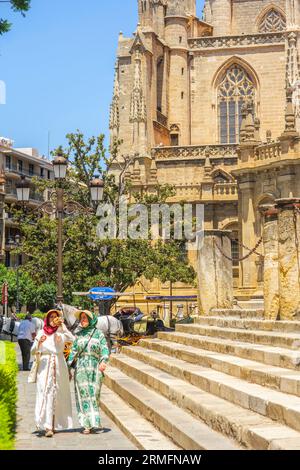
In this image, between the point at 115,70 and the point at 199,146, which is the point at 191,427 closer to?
the point at 199,146

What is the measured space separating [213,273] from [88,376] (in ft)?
22.4

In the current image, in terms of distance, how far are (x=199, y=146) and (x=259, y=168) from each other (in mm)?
21238

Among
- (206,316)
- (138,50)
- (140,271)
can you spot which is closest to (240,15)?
(138,50)

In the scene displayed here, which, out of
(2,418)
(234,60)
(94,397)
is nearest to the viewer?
(2,418)

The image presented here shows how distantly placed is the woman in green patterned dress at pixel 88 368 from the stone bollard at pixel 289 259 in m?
2.92

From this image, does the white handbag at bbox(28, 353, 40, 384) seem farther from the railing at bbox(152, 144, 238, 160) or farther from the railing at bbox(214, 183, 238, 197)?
the railing at bbox(152, 144, 238, 160)

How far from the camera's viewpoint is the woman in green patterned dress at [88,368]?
→ 896 centimetres

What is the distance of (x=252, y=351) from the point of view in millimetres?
9133

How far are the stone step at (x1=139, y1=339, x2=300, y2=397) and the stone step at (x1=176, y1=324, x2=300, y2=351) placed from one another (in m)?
0.45

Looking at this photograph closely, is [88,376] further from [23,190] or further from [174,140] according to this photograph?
[174,140]

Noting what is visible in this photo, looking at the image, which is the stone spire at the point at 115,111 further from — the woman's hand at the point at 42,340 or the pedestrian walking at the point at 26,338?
the woman's hand at the point at 42,340

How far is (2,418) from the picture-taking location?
6301 mm

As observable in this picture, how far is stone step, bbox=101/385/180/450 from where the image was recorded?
7555 millimetres

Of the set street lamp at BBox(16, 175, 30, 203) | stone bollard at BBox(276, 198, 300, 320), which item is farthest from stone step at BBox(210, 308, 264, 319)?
street lamp at BBox(16, 175, 30, 203)
